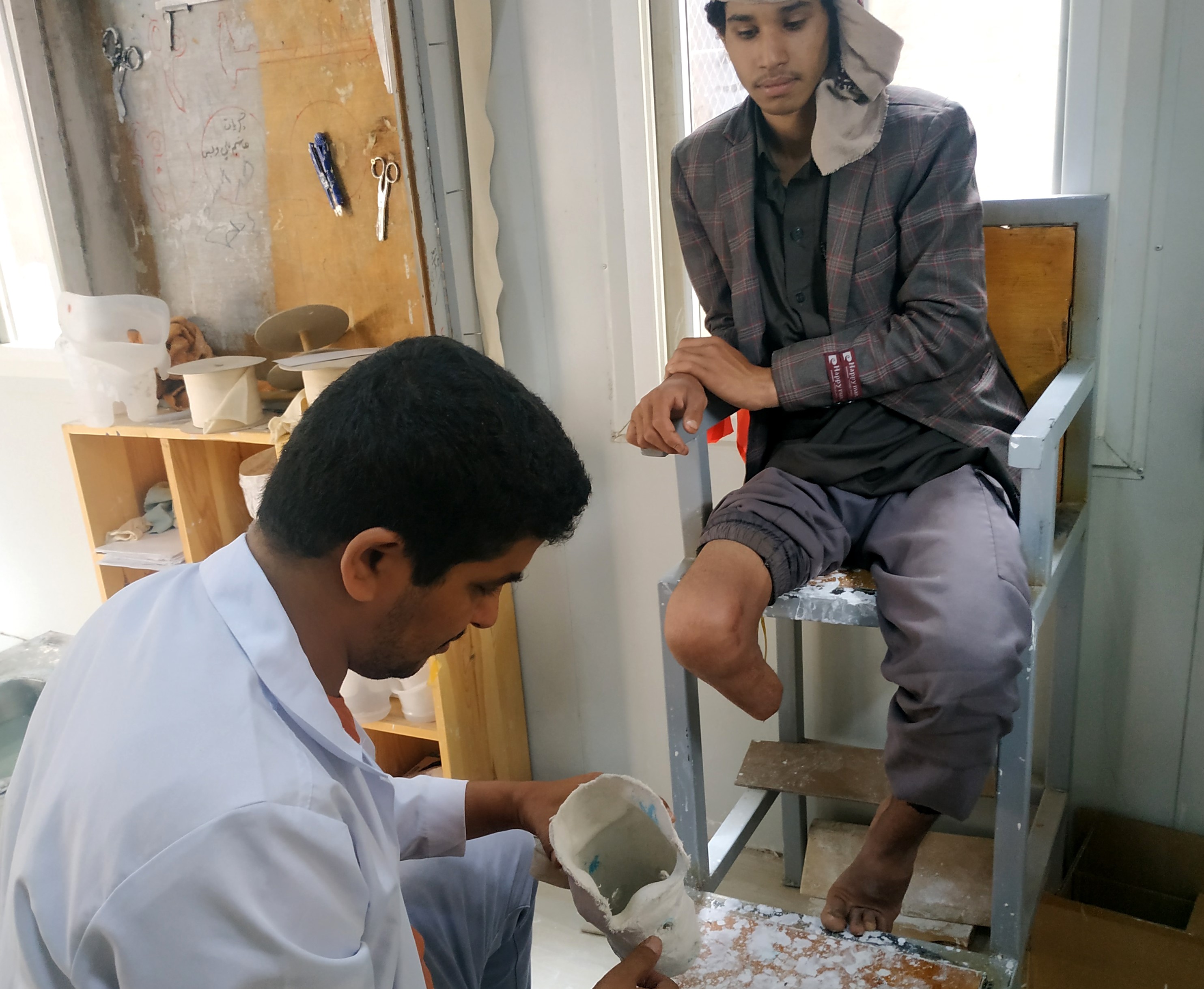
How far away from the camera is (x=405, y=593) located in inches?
33.4

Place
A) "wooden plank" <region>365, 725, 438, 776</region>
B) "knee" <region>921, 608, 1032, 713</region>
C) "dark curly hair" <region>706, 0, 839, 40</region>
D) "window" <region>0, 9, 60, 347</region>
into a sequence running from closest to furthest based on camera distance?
1. "knee" <region>921, 608, 1032, 713</region>
2. "dark curly hair" <region>706, 0, 839, 40</region>
3. "wooden plank" <region>365, 725, 438, 776</region>
4. "window" <region>0, 9, 60, 347</region>

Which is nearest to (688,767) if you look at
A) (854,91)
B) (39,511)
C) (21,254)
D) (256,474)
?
(854,91)

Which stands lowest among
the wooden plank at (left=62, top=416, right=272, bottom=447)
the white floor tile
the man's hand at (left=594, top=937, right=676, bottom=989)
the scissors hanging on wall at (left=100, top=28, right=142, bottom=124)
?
the white floor tile

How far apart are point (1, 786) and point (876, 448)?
6.33ft

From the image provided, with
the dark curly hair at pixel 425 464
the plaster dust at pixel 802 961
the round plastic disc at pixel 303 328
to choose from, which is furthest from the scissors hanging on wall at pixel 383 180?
the plaster dust at pixel 802 961

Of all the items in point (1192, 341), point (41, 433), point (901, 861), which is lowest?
point (901, 861)

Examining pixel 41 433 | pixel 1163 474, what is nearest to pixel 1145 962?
pixel 1163 474

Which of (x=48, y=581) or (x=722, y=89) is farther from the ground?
(x=722, y=89)

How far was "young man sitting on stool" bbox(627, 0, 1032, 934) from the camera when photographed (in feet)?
3.77

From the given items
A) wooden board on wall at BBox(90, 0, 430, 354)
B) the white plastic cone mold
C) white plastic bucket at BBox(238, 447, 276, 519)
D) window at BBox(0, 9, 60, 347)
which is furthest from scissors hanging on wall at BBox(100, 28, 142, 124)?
the white plastic cone mold

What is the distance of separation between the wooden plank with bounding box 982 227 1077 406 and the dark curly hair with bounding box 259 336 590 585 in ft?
2.99

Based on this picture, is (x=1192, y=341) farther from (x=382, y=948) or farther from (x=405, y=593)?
(x=382, y=948)

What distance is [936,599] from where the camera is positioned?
3.74ft

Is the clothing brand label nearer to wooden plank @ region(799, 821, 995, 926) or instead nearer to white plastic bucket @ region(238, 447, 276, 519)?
wooden plank @ region(799, 821, 995, 926)
